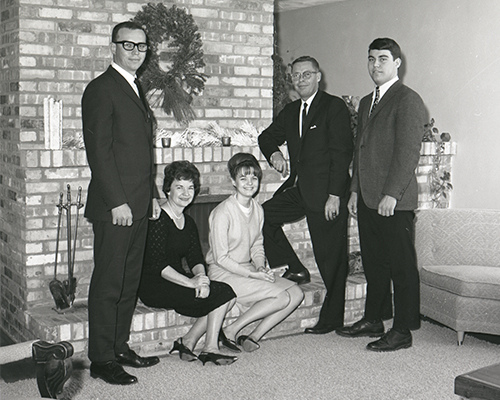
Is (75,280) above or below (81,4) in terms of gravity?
below

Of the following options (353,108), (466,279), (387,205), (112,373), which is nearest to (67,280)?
(112,373)

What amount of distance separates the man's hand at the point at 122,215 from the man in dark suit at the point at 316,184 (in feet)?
3.67

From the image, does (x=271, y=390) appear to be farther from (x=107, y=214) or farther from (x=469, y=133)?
(x=469, y=133)

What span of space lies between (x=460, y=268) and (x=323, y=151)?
3.47 feet

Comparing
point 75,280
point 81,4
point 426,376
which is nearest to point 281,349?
point 426,376

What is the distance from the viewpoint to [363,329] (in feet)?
13.0

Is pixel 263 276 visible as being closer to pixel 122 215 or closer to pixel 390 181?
pixel 390 181

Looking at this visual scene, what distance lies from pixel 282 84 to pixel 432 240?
1.89 metres

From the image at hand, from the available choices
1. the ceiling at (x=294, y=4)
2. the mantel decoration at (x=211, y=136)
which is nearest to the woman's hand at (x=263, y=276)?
the mantel decoration at (x=211, y=136)

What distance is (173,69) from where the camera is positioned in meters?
4.35

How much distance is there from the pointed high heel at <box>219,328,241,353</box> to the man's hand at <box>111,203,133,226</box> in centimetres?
93

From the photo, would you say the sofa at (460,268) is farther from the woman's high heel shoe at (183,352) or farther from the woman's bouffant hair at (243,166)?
the woman's high heel shoe at (183,352)

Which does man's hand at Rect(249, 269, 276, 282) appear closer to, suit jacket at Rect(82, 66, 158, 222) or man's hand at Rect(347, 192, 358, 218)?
man's hand at Rect(347, 192, 358, 218)

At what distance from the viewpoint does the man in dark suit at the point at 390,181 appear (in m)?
3.61
